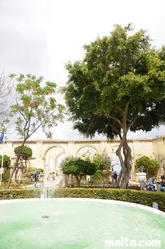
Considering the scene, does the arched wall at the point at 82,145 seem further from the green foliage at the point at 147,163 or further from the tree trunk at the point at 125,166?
the tree trunk at the point at 125,166

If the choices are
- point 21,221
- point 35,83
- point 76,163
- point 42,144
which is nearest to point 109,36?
point 35,83

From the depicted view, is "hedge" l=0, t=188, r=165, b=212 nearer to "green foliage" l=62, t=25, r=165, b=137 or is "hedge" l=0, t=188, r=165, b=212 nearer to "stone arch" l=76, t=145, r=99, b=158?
"green foliage" l=62, t=25, r=165, b=137

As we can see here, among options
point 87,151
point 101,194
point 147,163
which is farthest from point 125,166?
point 87,151

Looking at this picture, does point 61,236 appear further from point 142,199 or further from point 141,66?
point 141,66

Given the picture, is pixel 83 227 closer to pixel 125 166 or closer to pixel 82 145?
pixel 125 166

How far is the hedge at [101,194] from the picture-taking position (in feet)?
28.8

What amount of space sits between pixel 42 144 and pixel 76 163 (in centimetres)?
1469

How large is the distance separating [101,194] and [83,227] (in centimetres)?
542

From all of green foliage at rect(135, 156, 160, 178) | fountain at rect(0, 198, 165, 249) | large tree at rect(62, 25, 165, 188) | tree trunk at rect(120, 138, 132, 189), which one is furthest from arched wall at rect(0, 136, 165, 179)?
fountain at rect(0, 198, 165, 249)

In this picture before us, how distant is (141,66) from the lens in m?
13.0

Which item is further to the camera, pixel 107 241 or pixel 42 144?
pixel 42 144

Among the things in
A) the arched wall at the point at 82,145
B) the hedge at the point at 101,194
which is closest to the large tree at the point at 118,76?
the hedge at the point at 101,194

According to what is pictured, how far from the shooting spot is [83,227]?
5453 mm

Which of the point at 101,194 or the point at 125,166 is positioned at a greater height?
the point at 125,166
